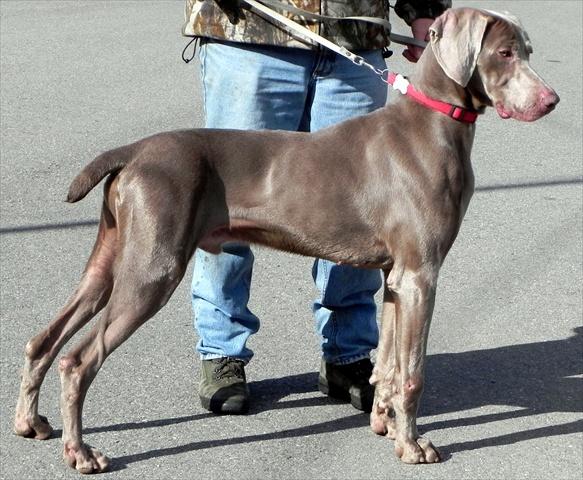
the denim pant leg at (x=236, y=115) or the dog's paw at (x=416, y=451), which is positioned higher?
the denim pant leg at (x=236, y=115)

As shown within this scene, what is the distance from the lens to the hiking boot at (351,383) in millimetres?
4844

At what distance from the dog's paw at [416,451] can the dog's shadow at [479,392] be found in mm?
87

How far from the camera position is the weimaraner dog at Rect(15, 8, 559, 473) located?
4.08 metres

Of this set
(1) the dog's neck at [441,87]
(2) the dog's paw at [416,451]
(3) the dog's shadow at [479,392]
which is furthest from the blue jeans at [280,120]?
(2) the dog's paw at [416,451]

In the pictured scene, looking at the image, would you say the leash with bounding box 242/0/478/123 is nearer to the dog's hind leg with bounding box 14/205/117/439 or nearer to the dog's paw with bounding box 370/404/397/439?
the dog's hind leg with bounding box 14/205/117/439

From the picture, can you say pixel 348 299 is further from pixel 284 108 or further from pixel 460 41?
pixel 460 41

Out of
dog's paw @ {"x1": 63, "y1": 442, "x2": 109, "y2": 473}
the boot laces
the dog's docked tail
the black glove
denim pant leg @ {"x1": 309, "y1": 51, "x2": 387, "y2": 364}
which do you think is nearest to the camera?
the dog's docked tail

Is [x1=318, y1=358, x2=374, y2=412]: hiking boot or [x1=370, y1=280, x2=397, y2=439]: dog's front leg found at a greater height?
[x1=370, y1=280, x2=397, y2=439]: dog's front leg

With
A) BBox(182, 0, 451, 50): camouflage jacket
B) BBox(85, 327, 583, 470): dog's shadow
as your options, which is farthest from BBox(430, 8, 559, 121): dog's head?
BBox(85, 327, 583, 470): dog's shadow

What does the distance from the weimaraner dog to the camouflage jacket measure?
16.6 inches

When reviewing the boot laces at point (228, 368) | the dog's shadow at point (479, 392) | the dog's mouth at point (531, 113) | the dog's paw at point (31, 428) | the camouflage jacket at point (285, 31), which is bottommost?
the dog's shadow at point (479, 392)

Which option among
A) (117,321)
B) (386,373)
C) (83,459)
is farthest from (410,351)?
(83,459)

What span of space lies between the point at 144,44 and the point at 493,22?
23.0ft

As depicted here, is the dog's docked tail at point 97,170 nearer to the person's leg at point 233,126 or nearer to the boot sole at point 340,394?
the person's leg at point 233,126
